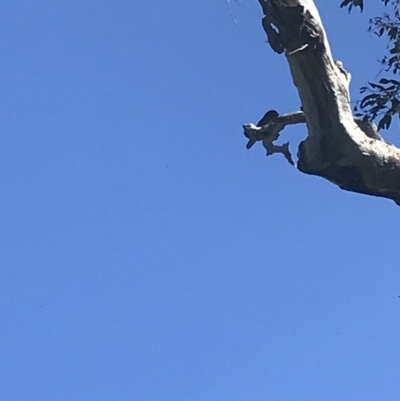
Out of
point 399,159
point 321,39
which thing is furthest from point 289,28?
point 399,159

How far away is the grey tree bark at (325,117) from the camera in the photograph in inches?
191

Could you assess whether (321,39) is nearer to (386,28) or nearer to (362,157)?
(362,157)

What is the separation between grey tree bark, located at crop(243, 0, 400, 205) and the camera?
4.85 m

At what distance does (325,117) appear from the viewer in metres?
4.91

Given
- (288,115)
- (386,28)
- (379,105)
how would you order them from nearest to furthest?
(288,115) < (379,105) < (386,28)

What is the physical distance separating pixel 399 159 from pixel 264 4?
1.13 m

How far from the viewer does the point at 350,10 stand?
6711mm

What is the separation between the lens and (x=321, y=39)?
486 centimetres

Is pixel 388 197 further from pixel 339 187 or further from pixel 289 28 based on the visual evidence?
pixel 289 28

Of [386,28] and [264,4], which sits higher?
[386,28]

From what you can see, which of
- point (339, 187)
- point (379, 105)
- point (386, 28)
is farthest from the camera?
point (386, 28)

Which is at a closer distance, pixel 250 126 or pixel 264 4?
pixel 264 4

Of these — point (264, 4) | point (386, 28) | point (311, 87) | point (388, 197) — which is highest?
point (386, 28)

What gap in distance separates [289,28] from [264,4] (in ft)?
0.63
